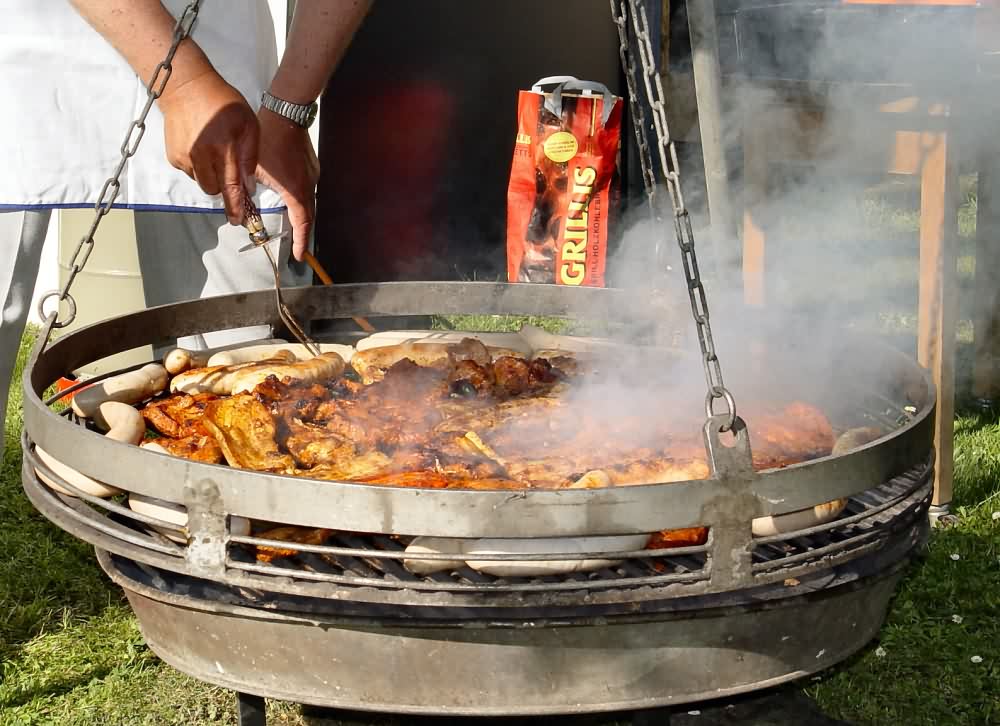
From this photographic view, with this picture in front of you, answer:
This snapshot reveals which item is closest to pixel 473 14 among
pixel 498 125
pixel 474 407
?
pixel 498 125

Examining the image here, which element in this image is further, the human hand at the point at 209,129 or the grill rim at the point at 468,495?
the human hand at the point at 209,129

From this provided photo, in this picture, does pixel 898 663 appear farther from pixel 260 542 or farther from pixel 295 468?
pixel 260 542

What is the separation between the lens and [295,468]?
7.68 feet

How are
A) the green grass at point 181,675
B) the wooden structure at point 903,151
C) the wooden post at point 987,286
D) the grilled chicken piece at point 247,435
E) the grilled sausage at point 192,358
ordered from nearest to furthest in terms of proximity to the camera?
the grilled chicken piece at point 247,435 → the grilled sausage at point 192,358 → the green grass at point 181,675 → the wooden structure at point 903,151 → the wooden post at point 987,286

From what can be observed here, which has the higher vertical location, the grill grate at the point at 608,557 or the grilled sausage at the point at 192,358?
the grilled sausage at the point at 192,358

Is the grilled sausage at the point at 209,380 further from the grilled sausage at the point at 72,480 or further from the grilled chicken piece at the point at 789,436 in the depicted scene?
the grilled chicken piece at the point at 789,436

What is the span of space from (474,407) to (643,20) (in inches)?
45.2

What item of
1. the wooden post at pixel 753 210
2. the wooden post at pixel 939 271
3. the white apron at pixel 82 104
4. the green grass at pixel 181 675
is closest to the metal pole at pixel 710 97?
the wooden post at pixel 753 210

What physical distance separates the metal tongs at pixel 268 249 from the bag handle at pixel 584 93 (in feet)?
8.37

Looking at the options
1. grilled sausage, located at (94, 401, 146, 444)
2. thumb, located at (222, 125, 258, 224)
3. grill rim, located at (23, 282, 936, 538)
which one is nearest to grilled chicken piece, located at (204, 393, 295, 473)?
grilled sausage, located at (94, 401, 146, 444)

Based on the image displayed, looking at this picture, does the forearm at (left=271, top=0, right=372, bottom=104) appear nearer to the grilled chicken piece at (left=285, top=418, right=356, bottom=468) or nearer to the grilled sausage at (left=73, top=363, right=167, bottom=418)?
the grilled sausage at (left=73, top=363, right=167, bottom=418)

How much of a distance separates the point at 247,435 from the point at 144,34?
105 centimetres

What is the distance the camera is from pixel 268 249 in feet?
10.1

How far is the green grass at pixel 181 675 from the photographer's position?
10.4 ft
